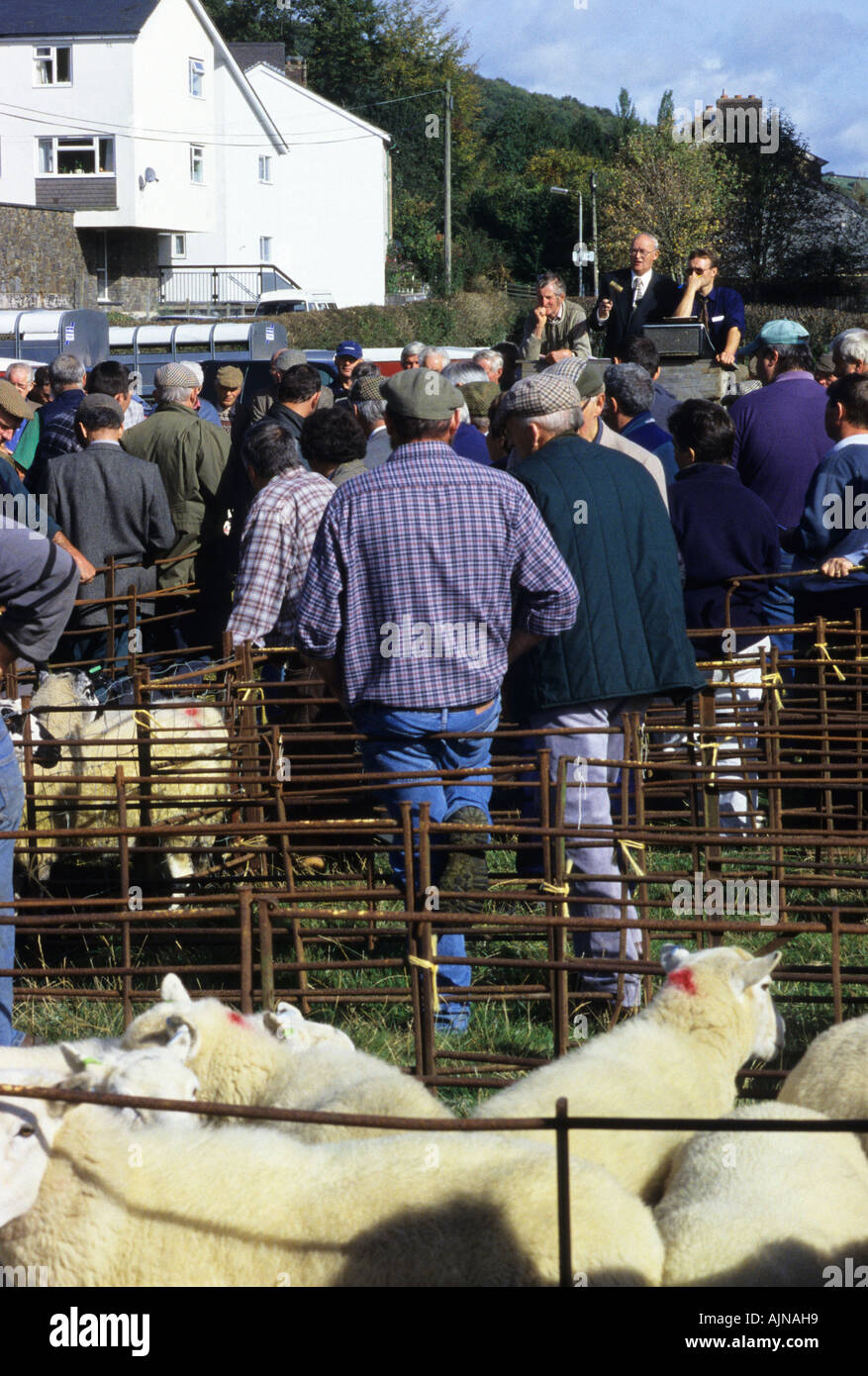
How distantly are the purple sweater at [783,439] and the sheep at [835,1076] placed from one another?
196 inches

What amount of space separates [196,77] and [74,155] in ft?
21.5

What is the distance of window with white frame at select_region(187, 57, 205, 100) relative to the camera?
5588 cm

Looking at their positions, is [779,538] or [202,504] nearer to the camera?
[779,538]

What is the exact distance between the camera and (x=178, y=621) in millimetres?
9266

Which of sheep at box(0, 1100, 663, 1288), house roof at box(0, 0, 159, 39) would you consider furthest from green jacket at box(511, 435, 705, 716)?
house roof at box(0, 0, 159, 39)

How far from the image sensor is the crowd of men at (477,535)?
481 centimetres

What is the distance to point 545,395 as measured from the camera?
5.22 m

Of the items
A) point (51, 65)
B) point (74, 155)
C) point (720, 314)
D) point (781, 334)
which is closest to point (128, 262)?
point (74, 155)

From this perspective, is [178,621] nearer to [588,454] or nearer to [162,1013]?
[588,454]

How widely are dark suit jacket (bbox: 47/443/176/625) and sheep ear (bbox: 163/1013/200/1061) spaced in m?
5.42

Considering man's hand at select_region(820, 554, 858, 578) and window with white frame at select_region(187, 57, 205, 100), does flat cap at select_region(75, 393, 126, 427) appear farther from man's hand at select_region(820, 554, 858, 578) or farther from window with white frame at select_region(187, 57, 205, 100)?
window with white frame at select_region(187, 57, 205, 100)

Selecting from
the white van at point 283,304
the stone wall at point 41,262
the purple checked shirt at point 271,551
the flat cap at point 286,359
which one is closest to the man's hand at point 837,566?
the purple checked shirt at point 271,551
